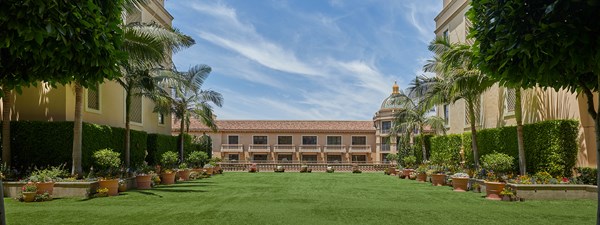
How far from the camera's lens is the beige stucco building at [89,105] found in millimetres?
17016

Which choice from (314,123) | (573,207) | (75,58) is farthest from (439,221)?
(314,123)

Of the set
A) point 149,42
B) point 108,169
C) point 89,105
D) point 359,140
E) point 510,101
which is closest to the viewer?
point 149,42

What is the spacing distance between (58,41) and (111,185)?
10.9m

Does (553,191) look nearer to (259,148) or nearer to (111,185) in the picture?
(111,185)

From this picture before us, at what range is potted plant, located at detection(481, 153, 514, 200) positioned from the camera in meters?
13.7

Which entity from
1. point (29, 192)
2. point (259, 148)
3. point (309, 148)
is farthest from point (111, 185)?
point (309, 148)

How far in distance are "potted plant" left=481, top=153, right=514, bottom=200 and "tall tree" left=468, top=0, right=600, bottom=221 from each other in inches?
344

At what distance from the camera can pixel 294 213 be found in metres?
10.4

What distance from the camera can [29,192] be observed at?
41.3ft

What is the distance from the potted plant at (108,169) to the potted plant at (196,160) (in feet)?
34.0

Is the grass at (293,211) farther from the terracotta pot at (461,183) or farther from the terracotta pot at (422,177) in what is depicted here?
the terracotta pot at (422,177)

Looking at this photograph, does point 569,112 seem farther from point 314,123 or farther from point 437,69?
point 314,123

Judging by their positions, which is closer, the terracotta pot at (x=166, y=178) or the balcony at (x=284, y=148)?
the terracotta pot at (x=166, y=178)

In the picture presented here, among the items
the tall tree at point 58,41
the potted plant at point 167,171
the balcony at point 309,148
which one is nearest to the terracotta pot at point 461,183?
the potted plant at point 167,171
